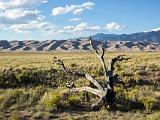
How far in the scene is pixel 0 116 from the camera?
1518cm

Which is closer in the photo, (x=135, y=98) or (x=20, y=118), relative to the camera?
(x=20, y=118)

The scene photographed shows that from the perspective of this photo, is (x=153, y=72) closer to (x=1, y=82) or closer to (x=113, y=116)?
(x=1, y=82)

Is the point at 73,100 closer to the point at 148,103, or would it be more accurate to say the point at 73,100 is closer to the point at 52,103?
the point at 52,103

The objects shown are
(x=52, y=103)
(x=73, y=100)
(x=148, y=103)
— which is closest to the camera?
(x=148, y=103)

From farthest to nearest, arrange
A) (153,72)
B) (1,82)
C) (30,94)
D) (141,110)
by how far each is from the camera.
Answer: (153,72), (1,82), (30,94), (141,110)

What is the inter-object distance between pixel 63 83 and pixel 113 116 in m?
11.0

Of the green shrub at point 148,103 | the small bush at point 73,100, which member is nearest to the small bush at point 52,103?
the small bush at point 73,100

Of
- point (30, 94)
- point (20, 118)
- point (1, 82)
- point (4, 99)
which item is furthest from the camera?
point (1, 82)

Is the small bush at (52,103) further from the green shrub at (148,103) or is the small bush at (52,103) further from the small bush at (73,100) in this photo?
the green shrub at (148,103)

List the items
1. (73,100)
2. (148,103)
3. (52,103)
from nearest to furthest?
(148,103) → (52,103) → (73,100)

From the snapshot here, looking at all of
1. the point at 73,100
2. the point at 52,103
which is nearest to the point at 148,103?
the point at 73,100

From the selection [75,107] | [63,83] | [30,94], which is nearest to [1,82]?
[63,83]

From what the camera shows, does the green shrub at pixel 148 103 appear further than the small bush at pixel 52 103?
No

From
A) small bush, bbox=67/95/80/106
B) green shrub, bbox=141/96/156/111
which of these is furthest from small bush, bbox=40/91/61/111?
green shrub, bbox=141/96/156/111
